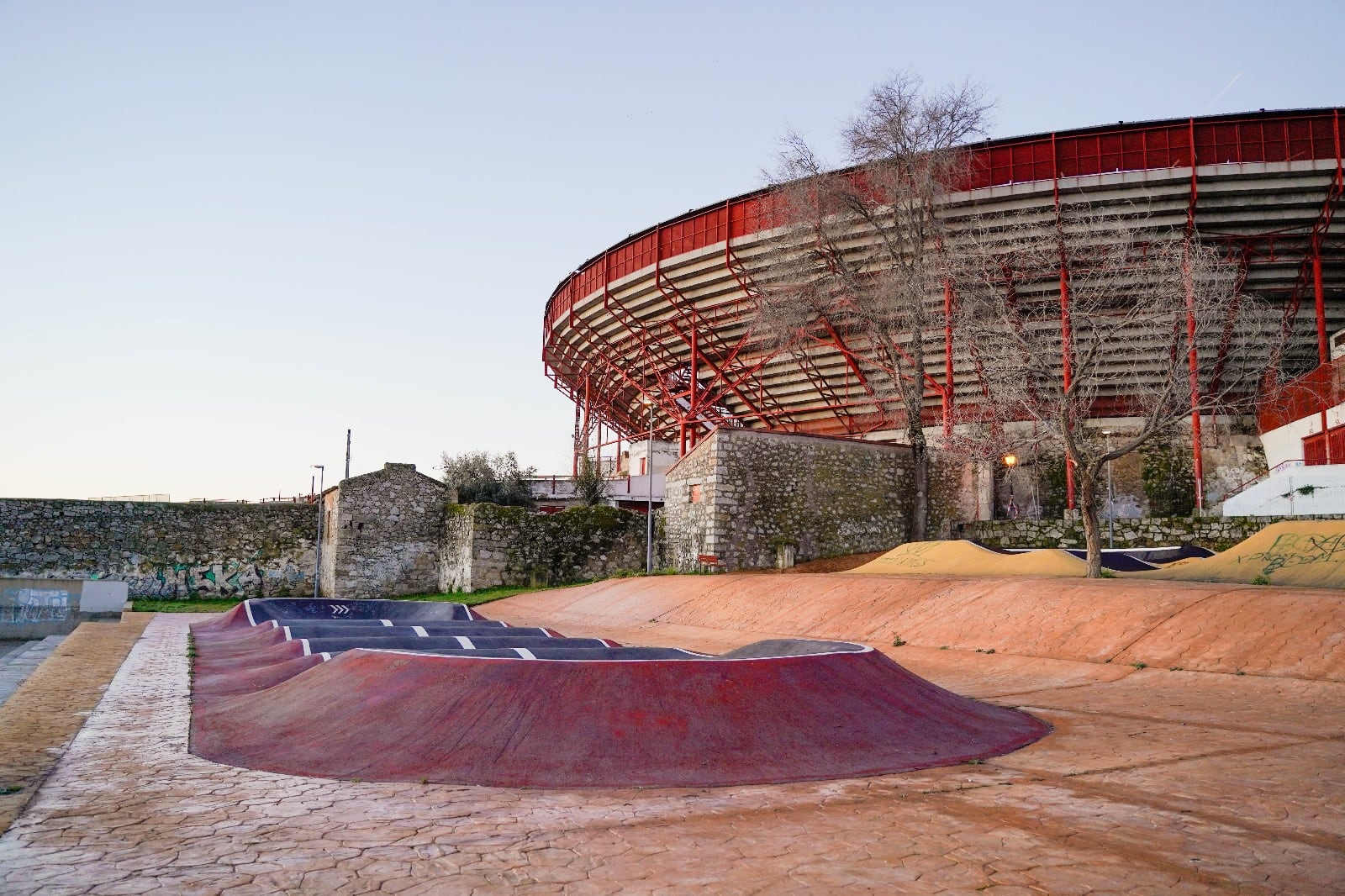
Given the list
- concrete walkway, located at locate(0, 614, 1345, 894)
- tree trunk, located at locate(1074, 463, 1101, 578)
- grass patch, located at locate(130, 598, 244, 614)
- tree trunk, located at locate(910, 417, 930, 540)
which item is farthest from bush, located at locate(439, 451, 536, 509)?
concrete walkway, located at locate(0, 614, 1345, 894)

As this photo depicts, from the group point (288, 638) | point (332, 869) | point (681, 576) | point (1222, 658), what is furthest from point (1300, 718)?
point (681, 576)

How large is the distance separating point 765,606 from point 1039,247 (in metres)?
13.1

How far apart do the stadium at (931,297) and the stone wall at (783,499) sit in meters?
2.96

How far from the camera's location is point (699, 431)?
41.4 metres

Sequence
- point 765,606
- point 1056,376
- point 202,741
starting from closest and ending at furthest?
point 202,741 → point 1056,376 → point 765,606

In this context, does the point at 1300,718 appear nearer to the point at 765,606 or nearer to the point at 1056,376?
the point at 1056,376

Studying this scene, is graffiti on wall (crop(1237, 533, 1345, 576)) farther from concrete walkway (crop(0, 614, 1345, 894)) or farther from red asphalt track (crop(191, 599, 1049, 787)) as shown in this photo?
red asphalt track (crop(191, 599, 1049, 787))

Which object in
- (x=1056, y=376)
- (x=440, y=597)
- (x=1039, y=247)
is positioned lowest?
(x=440, y=597)

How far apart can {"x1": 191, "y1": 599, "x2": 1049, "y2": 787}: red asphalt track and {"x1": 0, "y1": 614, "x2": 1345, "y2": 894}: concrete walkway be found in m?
0.28

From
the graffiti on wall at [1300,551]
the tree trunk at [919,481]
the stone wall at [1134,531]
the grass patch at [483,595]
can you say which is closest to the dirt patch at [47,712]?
the grass patch at [483,595]

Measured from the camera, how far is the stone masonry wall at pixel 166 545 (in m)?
29.4

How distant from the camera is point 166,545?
30984 millimetres

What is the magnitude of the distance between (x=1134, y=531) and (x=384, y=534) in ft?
77.4

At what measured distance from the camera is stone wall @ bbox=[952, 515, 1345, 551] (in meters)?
21.2
